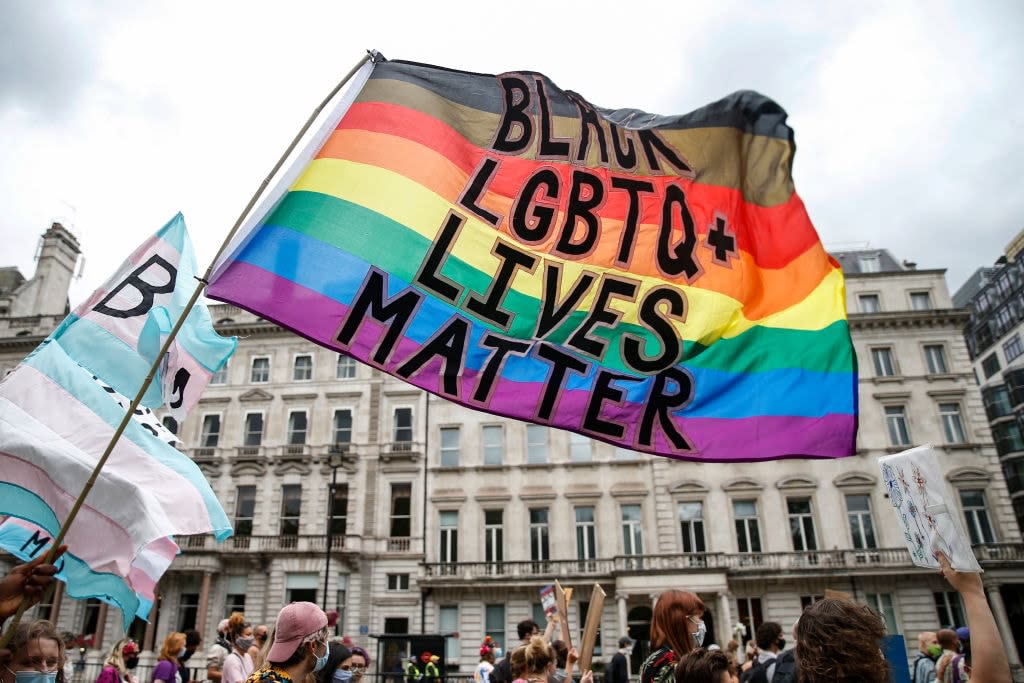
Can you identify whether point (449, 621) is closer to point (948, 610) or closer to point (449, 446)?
point (449, 446)

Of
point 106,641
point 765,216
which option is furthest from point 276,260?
point 106,641

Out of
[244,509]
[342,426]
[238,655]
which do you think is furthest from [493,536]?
[238,655]

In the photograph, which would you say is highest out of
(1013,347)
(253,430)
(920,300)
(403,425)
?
(1013,347)

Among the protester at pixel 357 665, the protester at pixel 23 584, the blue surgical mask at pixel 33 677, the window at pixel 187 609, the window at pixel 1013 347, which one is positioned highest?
the window at pixel 1013 347

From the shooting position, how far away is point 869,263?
3975 centimetres

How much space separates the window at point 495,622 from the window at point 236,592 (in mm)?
11667

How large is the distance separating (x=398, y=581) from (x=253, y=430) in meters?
11.5

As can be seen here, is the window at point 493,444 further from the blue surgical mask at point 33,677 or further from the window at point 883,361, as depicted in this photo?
the blue surgical mask at point 33,677

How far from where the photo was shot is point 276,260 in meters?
5.12

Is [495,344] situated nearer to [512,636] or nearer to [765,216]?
[765,216]

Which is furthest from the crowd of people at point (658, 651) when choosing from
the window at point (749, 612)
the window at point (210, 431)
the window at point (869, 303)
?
the window at point (210, 431)

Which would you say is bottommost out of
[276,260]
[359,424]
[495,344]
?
[495,344]

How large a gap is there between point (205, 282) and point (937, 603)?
3533 centimetres

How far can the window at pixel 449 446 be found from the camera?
118 ft
